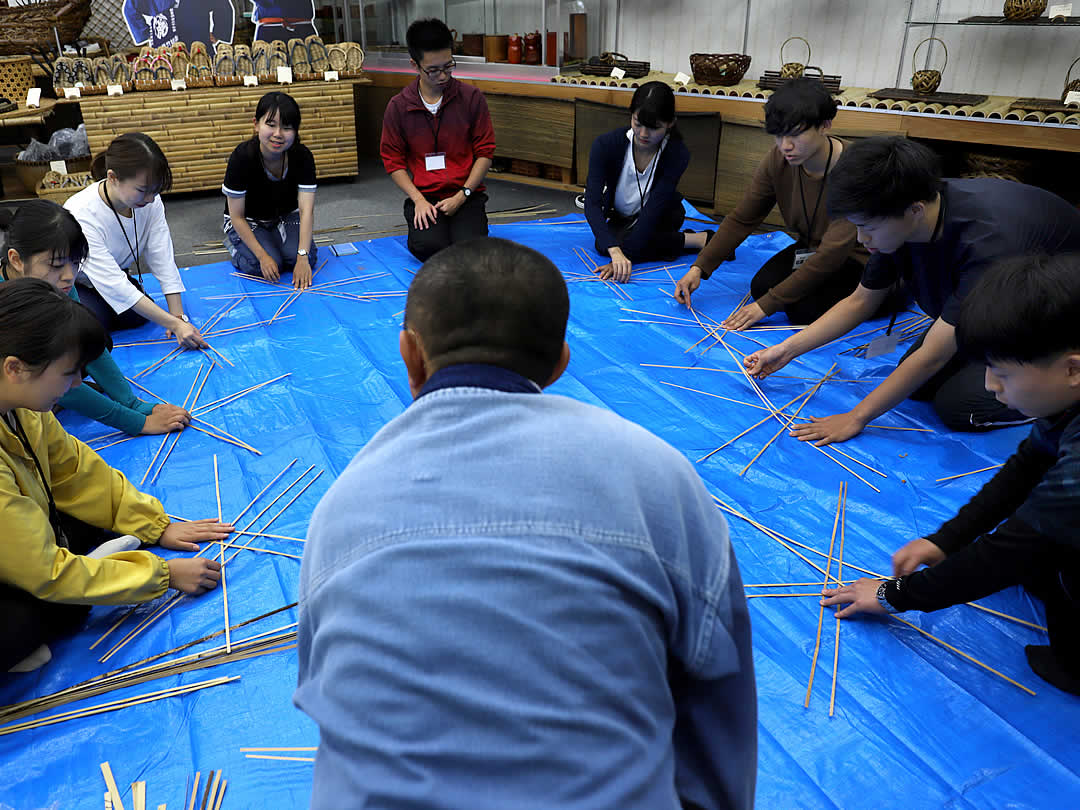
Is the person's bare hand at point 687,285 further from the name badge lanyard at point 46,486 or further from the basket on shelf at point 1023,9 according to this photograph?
the name badge lanyard at point 46,486

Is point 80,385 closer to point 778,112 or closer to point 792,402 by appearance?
point 792,402

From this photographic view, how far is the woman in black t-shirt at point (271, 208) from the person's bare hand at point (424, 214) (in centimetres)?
57

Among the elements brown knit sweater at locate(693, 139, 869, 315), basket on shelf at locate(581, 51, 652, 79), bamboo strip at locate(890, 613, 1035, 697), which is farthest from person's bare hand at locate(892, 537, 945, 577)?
basket on shelf at locate(581, 51, 652, 79)

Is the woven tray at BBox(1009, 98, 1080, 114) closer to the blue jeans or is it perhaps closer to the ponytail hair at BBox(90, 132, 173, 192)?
the blue jeans

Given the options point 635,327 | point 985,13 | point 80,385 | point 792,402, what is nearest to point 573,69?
point 985,13

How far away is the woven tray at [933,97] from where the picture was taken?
412cm

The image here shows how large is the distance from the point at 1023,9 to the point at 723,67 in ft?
5.45

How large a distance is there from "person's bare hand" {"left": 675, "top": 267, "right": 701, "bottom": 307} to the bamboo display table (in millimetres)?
3607

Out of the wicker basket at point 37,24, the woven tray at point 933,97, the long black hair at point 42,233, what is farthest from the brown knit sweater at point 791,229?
the wicker basket at point 37,24

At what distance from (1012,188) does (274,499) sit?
8.00 ft

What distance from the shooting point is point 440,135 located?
14.4 feet

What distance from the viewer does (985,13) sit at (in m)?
4.45

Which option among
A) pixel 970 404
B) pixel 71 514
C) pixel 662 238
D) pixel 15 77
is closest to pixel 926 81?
pixel 662 238

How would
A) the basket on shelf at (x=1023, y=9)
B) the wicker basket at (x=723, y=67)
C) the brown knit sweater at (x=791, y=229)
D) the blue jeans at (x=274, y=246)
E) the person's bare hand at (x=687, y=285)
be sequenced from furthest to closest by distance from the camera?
the wicker basket at (x=723, y=67)
the blue jeans at (x=274, y=246)
the basket on shelf at (x=1023, y=9)
the person's bare hand at (x=687, y=285)
the brown knit sweater at (x=791, y=229)
